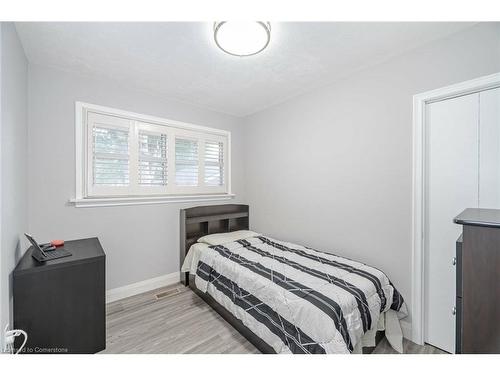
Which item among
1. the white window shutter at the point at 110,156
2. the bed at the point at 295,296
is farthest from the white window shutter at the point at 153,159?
the bed at the point at 295,296

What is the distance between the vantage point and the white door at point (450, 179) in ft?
4.89

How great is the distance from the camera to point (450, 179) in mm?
1655

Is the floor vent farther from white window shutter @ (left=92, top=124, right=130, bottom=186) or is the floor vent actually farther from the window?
white window shutter @ (left=92, top=124, right=130, bottom=186)

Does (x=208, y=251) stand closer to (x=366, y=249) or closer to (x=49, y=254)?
(x=49, y=254)

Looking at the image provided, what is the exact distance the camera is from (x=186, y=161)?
9.68 feet

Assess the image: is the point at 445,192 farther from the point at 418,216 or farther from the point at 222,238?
the point at 222,238

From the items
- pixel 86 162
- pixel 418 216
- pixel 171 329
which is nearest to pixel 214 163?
pixel 86 162

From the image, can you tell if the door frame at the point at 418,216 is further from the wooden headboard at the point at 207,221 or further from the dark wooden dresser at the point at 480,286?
the wooden headboard at the point at 207,221

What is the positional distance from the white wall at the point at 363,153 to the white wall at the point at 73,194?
1560 millimetres

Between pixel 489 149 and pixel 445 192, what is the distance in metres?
0.39
